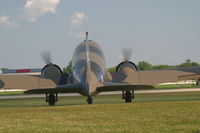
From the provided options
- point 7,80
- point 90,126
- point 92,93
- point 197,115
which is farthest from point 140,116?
point 7,80

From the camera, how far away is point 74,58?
33156mm

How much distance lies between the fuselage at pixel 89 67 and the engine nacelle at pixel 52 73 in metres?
1.69

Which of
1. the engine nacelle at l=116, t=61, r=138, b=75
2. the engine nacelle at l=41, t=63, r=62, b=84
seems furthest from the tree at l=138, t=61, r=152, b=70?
the engine nacelle at l=41, t=63, r=62, b=84

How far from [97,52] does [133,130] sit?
71.5ft

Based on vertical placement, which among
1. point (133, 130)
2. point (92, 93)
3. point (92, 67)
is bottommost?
point (133, 130)

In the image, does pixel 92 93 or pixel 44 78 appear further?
pixel 44 78

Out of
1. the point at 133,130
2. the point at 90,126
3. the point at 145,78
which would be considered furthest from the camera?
the point at 145,78

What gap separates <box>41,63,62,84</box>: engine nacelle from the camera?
3300 cm

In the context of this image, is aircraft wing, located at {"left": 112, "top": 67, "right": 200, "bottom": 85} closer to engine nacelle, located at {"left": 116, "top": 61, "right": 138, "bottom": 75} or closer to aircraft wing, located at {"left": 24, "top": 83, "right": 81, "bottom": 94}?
engine nacelle, located at {"left": 116, "top": 61, "right": 138, "bottom": 75}

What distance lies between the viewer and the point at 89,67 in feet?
93.7

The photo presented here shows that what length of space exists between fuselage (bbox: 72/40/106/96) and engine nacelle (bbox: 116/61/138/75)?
1577 millimetres

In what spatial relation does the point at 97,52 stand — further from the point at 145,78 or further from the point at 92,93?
the point at 92,93

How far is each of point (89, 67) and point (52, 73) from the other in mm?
5371

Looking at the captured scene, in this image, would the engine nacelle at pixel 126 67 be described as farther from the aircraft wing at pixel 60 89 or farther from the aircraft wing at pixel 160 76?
the aircraft wing at pixel 60 89
